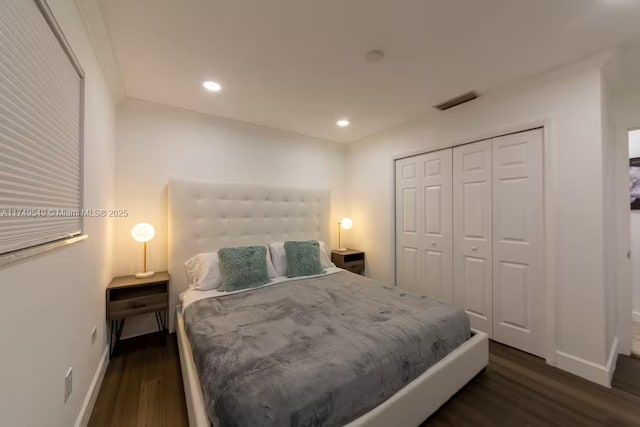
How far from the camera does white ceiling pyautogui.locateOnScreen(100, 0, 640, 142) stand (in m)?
1.49


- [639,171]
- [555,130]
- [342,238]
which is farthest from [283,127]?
[639,171]

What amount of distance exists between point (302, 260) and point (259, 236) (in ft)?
2.27

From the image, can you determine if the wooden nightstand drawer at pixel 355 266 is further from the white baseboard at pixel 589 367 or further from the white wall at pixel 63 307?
the white wall at pixel 63 307

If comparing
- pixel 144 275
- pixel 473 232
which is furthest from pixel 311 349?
pixel 473 232

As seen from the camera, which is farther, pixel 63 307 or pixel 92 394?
pixel 92 394

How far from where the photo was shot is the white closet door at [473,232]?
102 inches

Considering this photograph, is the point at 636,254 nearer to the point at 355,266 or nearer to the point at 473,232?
the point at 473,232

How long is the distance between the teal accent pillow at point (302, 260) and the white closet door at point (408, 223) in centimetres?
120

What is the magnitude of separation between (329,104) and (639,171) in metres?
4.00

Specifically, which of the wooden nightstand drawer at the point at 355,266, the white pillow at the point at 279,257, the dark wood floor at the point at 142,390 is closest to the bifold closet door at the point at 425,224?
the wooden nightstand drawer at the point at 355,266

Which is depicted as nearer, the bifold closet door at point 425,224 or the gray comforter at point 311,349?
the gray comforter at point 311,349

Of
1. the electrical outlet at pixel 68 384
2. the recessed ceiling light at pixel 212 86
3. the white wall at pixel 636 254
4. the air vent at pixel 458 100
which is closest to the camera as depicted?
the electrical outlet at pixel 68 384

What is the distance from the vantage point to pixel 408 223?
3387 millimetres

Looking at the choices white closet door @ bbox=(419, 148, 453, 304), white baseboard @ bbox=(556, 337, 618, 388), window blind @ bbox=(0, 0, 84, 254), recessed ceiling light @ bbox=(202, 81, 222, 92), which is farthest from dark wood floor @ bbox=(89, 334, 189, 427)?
white baseboard @ bbox=(556, 337, 618, 388)
